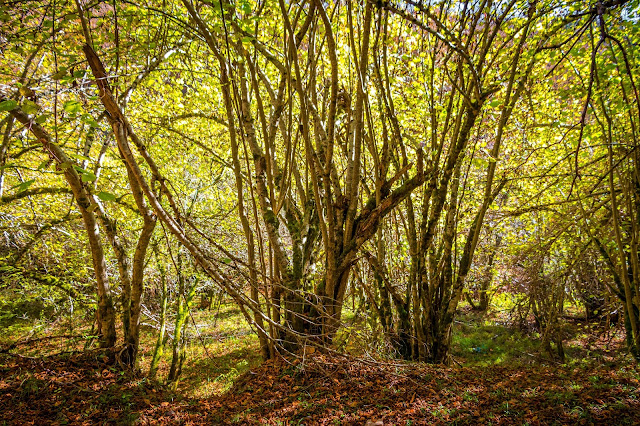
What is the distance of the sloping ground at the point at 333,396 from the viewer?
219cm

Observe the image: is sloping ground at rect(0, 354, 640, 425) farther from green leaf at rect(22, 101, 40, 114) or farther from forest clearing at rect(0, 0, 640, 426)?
green leaf at rect(22, 101, 40, 114)

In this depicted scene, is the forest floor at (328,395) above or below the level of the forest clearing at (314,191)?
below

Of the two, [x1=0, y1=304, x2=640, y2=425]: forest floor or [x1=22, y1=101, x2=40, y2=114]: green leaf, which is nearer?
[x1=22, y1=101, x2=40, y2=114]: green leaf

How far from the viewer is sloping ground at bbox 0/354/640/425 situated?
86.0 inches

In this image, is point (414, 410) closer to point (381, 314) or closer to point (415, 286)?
point (415, 286)

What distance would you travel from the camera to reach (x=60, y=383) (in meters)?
2.66

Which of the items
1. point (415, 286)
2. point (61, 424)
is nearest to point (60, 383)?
point (61, 424)

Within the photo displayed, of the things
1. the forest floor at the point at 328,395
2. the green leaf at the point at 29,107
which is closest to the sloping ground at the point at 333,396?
the forest floor at the point at 328,395

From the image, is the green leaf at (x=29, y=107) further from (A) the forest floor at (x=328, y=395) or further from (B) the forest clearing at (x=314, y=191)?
(A) the forest floor at (x=328, y=395)

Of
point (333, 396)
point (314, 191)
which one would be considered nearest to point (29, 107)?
point (314, 191)

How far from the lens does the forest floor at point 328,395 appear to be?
2.18 meters

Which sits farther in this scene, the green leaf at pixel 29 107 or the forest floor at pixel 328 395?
the forest floor at pixel 328 395

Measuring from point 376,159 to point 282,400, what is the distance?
219 cm

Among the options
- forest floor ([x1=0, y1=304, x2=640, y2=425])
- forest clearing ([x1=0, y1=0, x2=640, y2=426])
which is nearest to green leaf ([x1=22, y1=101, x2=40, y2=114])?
forest clearing ([x1=0, y1=0, x2=640, y2=426])
